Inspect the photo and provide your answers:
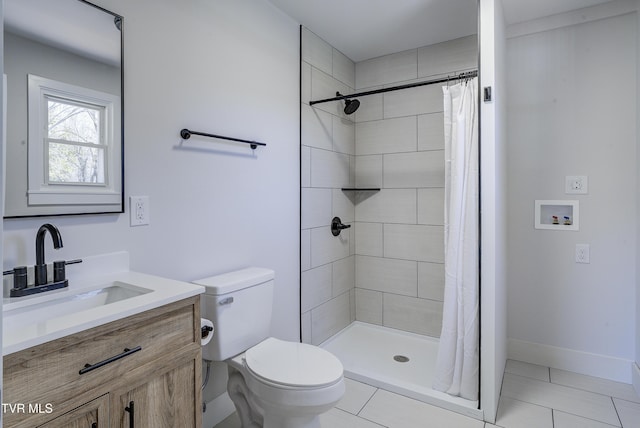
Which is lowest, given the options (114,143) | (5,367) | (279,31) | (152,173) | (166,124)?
(5,367)

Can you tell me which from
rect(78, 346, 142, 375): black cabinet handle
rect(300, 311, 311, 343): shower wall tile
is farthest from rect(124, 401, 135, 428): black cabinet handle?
rect(300, 311, 311, 343): shower wall tile

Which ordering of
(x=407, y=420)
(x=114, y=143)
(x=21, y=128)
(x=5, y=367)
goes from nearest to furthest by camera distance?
(x=5, y=367) → (x=21, y=128) → (x=114, y=143) → (x=407, y=420)

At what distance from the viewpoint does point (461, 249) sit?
212 cm

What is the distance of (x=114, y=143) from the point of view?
1457 mm

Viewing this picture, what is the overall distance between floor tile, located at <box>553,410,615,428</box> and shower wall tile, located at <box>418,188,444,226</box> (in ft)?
4.67

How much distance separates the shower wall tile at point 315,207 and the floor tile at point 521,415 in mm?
1668

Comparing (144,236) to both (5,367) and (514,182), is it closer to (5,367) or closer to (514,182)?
(5,367)

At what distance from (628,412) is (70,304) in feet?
9.50

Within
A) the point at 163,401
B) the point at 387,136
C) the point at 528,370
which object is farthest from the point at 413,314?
the point at 163,401

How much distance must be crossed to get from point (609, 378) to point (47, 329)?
3.17 meters

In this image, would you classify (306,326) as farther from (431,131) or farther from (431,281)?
(431,131)

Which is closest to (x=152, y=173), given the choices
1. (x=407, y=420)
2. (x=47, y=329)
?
(x=47, y=329)

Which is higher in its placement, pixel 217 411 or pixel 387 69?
pixel 387 69

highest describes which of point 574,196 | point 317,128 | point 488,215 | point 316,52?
point 316,52
